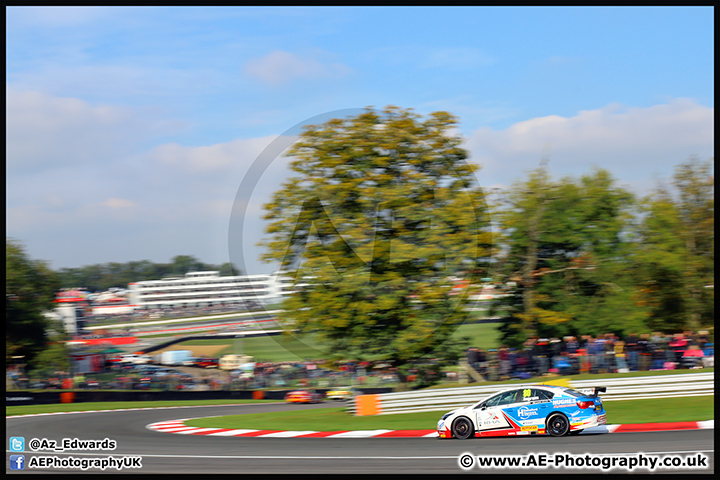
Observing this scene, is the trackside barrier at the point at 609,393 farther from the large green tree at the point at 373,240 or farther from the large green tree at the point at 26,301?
the large green tree at the point at 26,301

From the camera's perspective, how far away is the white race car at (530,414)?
11.7 m

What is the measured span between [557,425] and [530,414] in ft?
1.70

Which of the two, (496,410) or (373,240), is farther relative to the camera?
(373,240)

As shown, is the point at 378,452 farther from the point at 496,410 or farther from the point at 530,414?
the point at 530,414

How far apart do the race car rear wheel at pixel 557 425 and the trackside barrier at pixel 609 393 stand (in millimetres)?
3791

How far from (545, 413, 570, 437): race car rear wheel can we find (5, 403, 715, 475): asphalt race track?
18cm

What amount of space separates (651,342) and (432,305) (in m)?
8.51

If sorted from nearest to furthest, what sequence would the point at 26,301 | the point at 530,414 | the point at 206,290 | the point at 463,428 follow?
the point at 530,414 → the point at 463,428 → the point at 206,290 → the point at 26,301

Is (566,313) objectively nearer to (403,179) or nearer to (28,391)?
(403,179)

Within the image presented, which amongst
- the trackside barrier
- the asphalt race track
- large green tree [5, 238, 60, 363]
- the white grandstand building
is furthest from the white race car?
large green tree [5, 238, 60, 363]

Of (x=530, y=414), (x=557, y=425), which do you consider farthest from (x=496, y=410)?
(x=557, y=425)

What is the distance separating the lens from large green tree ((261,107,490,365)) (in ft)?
55.8

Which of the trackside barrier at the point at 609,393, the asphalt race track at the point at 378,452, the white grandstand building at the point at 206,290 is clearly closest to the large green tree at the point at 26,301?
the white grandstand building at the point at 206,290

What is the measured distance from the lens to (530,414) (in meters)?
12.0
